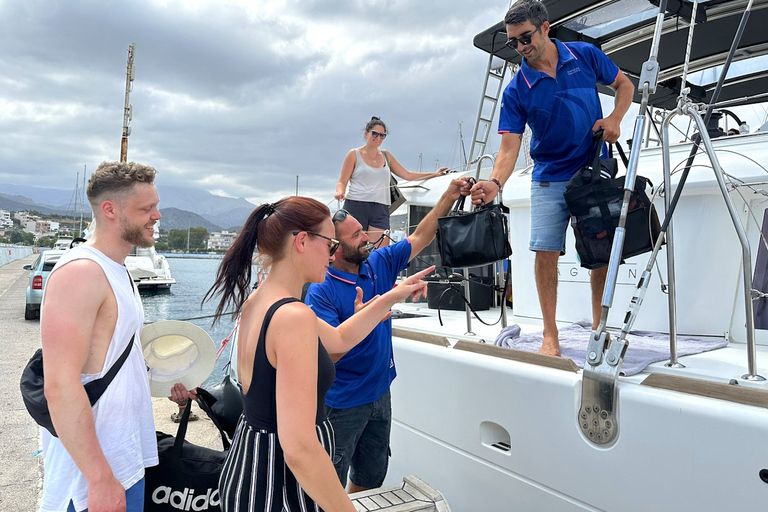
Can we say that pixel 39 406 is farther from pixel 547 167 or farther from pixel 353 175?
pixel 353 175

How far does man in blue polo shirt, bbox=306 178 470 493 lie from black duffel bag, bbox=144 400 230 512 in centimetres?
57

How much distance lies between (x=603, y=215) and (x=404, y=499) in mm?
1511

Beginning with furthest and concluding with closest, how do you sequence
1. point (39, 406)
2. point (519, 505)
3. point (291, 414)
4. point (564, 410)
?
point (519, 505)
point (564, 410)
point (39, 406)
point (291, 414)

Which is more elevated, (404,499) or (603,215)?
(603,215)

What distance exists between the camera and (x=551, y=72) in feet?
8.96

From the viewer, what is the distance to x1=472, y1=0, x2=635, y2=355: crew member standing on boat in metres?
2.64

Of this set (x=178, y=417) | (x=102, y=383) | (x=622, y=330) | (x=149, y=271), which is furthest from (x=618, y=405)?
(x=149, y=271)

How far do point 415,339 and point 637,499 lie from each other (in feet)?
4.81

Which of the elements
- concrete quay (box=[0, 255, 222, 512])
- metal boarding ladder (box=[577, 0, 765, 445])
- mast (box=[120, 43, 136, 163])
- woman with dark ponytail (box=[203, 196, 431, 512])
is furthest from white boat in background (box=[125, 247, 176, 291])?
metal boarding ladder (box=[577, 0, 765, 445])

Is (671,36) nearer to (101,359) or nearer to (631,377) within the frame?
(631,377)

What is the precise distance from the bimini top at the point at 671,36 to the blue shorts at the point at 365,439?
257 cm

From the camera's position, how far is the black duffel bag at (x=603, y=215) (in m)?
2.29

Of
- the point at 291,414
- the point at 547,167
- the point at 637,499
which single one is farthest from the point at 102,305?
the point at 547,167

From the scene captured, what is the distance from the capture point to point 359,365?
2.59 metres
